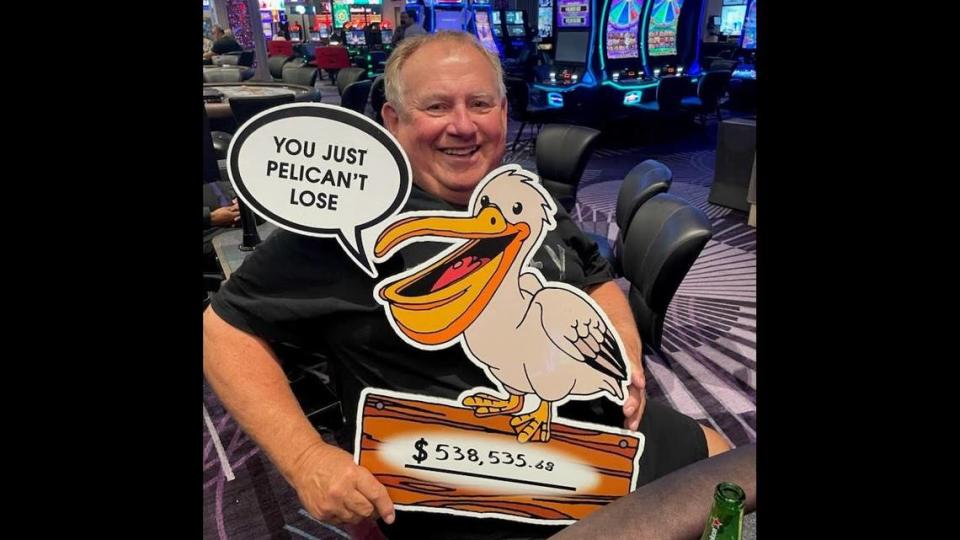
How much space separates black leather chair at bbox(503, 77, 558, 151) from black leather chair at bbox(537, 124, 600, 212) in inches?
103

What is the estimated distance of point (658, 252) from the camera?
1.41 m

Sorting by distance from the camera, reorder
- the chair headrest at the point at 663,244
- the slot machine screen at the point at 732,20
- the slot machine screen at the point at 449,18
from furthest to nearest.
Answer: the slot machine screen at the point at 449,18
the slot machine screen at the point at 732,20
the chair headrest at the point at 663,244

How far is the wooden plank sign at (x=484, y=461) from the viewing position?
833 mm

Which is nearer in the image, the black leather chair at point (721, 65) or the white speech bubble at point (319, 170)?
the white speech bubble at point (319, 170)

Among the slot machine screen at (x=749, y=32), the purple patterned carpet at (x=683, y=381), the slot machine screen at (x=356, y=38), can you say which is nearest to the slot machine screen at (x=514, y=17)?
the slot machine screen at (x=356, y=38)

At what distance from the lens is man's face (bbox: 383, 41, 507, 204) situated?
0.79 m

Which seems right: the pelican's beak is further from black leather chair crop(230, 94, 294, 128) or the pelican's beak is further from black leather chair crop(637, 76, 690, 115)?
black leather chair crop(637, 76, 690, 115)

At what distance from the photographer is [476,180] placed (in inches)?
32.7

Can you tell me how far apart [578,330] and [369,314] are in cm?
31

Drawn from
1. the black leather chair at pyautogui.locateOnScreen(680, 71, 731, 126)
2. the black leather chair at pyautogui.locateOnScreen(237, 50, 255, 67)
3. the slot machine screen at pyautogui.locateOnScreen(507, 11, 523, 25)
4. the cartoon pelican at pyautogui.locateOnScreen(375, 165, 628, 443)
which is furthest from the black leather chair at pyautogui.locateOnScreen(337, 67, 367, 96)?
the slot machine screen at pyautogui.locateOnScreen(507, 11, 523, 25)

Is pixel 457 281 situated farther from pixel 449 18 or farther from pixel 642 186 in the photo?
pixel 449 18

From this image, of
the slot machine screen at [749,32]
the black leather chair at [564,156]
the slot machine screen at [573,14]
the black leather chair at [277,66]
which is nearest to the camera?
the black leather chair at [564,156]

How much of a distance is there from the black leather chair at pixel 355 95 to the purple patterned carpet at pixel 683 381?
1.84 meters

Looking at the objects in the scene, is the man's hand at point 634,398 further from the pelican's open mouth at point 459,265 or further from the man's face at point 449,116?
the man's face at point 449,116
